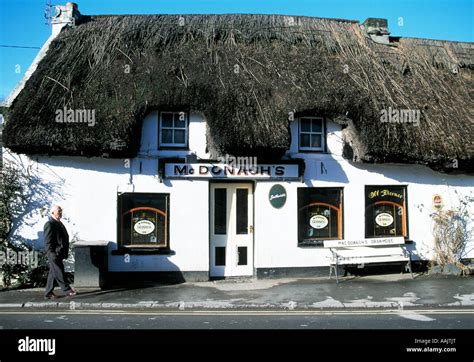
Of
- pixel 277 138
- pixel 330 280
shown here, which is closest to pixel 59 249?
pixel 277 138

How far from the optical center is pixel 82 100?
1120cm

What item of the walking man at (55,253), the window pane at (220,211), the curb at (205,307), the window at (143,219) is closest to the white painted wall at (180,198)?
the window at (143,219)

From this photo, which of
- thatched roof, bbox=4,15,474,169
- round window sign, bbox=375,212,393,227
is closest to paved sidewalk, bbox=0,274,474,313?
round window sign, bbox=375,212,393,227

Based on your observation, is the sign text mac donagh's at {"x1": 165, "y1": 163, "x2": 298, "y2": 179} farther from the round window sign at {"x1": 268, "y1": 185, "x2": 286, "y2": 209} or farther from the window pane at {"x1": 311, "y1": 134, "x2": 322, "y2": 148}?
the window pane at {"x1": 311, "y1": 134, "x2": 322, "y2": 148}

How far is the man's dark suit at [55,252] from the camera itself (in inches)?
372

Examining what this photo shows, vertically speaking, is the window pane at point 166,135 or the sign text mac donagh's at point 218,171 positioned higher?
the window pane at point 166,135

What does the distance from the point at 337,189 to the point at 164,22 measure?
6983mm

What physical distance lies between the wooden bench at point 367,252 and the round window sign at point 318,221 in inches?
24.4

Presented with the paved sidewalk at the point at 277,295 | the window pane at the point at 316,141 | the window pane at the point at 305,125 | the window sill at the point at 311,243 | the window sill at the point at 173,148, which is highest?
the window pane at the point at 305,125

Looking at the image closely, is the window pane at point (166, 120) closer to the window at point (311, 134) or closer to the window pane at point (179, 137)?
the window pane at point (179, 137)

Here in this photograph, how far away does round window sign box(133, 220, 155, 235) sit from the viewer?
38.1ft

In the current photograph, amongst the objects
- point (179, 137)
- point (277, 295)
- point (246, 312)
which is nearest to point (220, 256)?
point (277, 295)

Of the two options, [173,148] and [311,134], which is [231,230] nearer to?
[173,148]
